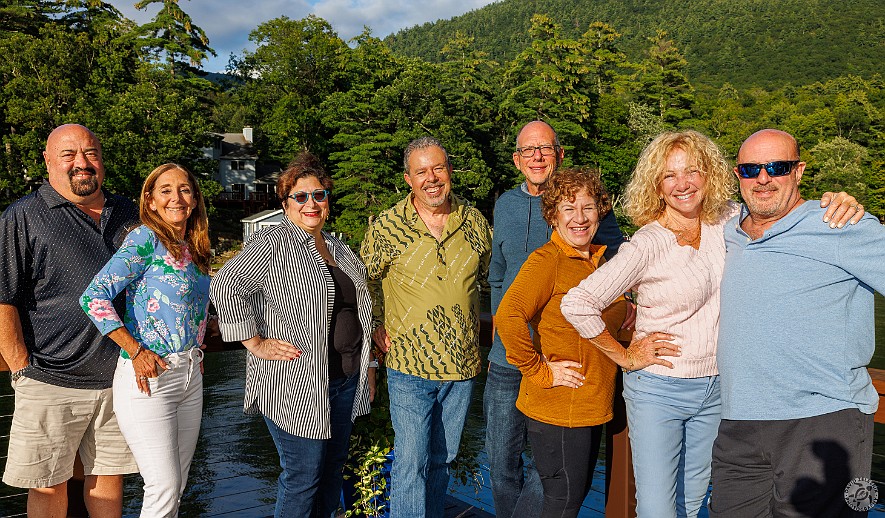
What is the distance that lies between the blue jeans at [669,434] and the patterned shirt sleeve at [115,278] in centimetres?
179

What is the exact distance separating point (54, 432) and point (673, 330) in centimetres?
228

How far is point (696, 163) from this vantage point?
2.45m

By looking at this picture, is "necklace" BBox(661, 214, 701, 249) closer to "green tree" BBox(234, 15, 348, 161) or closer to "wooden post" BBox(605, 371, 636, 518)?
"wooden post" BBox(605, 371, 636, 518)

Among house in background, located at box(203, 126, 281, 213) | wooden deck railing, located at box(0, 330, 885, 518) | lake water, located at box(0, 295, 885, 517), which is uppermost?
Result: house in background, located at box(203, 126, 281, 213)

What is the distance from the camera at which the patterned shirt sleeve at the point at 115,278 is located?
2377 millimetres

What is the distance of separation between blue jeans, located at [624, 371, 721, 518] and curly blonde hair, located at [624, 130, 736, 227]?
583 millimetres

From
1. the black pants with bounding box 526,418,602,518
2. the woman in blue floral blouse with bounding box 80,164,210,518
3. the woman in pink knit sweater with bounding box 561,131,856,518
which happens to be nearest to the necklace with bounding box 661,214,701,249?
the woman in pink knit sweater with bounding box 561,131,856,518

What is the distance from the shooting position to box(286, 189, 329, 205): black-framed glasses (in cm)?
276

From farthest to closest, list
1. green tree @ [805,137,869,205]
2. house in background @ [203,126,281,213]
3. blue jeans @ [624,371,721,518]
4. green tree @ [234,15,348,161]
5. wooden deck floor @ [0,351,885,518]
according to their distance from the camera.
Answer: house in background @ [203,126,281,213] < green tree @ [805,137,869,205] < green tree @ [234,15,348,161] < wooden deck floor @ [0,351,885,518] < blue jeans @ [624,371,721,518]

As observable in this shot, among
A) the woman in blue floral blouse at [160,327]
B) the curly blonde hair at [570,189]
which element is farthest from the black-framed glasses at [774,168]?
the woman in blue floral blouse at [160,327]

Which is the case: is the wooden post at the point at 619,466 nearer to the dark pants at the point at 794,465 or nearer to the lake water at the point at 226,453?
the dark pants at the point at 794,465

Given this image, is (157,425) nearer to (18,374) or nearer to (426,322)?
(18,374)

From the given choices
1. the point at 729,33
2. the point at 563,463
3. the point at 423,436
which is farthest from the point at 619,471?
the point at 729,33

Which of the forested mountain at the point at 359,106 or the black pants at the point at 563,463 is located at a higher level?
the forested mountain at the point at 359,106
